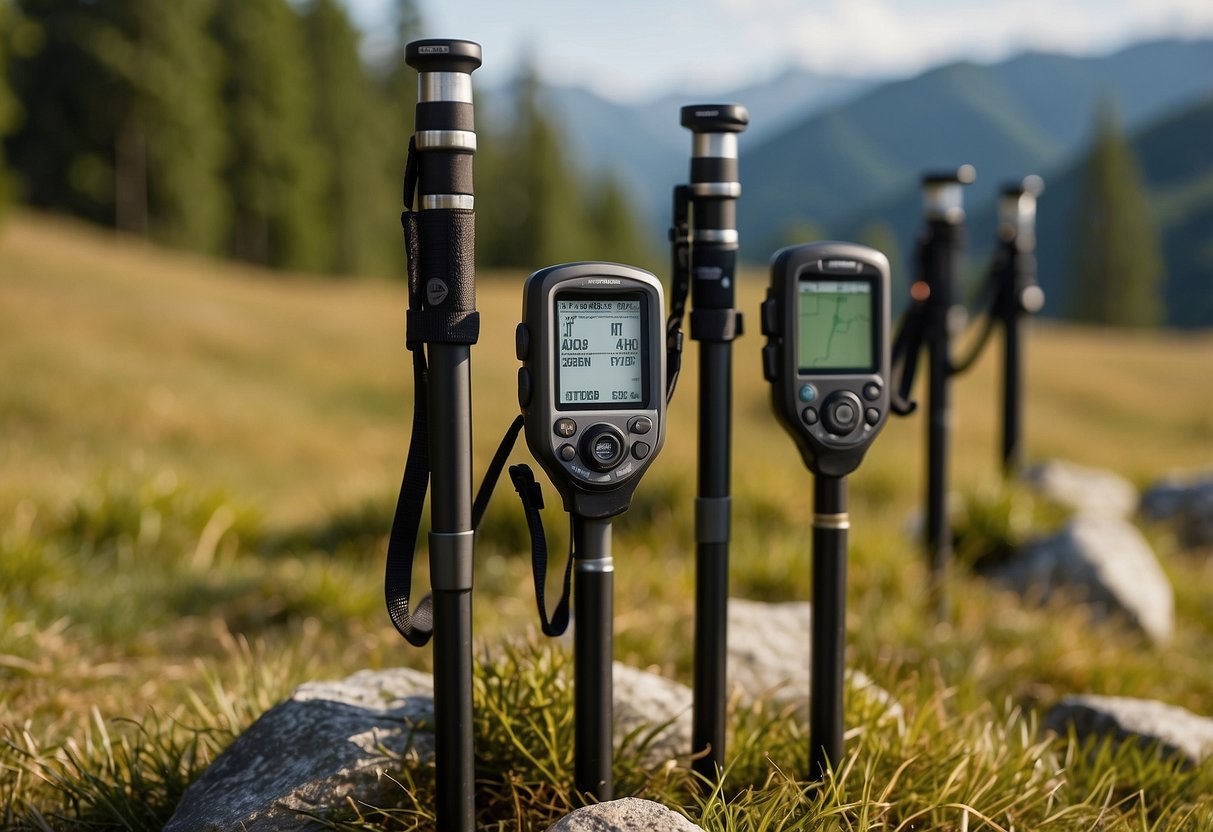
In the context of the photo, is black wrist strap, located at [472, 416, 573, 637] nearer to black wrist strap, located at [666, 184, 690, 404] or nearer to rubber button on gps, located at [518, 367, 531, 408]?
rubber button on gps, located at [518, 367, 531, 408]

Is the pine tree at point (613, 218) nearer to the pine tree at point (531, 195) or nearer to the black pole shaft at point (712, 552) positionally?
the pine tree at point (531, 195)

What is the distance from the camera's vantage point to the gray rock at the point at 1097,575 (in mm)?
6422

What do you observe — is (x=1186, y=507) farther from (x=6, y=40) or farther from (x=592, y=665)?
(x=6, y=40)

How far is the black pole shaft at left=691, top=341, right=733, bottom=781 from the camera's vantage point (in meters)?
3.31

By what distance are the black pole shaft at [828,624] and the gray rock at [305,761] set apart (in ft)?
3.68

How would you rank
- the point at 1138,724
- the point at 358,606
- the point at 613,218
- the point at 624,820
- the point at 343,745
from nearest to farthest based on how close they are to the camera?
the point at 624,820 < the point at 343,745 < the point at 1138,724 < the point at 358,606 < the point at 613,218

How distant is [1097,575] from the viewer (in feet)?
21.2

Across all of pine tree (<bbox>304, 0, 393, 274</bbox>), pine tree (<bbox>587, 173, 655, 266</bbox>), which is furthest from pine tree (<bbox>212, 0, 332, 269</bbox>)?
pine tree (<bbox>587, 173, 655, 266</bbox>)

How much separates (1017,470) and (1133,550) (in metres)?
1.31

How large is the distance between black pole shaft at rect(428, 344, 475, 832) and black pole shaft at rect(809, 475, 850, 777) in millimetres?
1081

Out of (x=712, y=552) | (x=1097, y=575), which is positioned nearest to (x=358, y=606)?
(x=712, y=552)

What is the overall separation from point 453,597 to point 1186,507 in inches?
307

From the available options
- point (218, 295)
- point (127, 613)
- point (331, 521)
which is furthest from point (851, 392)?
point (218, 295)

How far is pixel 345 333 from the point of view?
1805 centimetres
